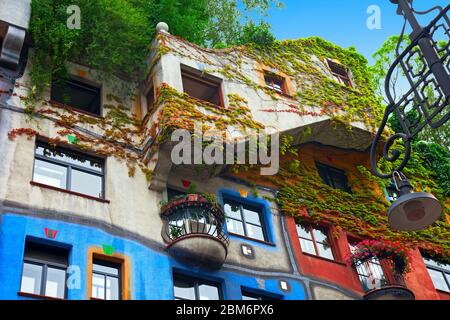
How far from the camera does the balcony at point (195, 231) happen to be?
13.0 meters

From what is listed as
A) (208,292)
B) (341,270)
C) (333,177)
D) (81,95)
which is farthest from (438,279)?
(81,95)

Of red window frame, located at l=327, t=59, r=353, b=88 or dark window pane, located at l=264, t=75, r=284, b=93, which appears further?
red window frame, located at l=327, t=59, r=353, b=88

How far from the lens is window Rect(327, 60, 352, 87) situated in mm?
21703

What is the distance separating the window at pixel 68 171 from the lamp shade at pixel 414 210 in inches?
270

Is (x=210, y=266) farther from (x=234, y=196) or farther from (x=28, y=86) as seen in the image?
(x=28, y=86)

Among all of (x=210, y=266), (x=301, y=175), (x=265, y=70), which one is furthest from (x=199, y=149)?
(x=265, y=70)

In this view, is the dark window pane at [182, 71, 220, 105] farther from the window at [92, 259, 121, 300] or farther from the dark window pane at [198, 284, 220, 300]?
the window at [92, 259, 121, 300]

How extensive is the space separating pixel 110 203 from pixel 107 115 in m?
3.11

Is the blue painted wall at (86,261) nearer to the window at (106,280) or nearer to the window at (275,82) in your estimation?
the window at (106,280)

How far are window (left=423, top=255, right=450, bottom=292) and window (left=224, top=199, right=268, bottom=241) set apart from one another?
550cm

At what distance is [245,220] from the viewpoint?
1542 cm

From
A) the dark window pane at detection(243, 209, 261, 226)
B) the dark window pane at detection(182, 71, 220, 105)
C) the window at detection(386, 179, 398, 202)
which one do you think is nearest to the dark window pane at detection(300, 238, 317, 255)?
the dark window pane at detection(243, 209, 261, 226)

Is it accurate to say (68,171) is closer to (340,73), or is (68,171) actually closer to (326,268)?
(326,268)

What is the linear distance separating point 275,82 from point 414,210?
35.4 feet
